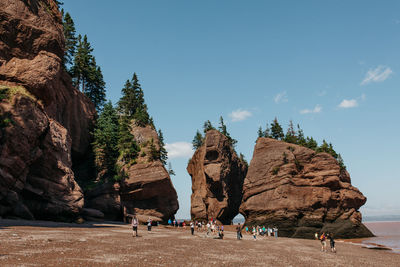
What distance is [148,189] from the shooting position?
1955 inches

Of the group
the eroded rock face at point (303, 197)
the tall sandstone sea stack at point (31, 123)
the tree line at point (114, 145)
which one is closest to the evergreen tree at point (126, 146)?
the tree line at point (114, 145)

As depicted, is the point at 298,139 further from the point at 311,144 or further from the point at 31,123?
the point at 31,123

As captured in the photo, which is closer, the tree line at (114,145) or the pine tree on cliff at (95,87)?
the tree line at (114,145)

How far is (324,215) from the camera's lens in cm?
4900

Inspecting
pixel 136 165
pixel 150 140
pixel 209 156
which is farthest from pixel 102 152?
pixel 209 156

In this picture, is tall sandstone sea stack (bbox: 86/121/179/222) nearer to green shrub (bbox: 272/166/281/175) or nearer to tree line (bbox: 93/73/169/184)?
tree line (bbox: 93/73/169/184)

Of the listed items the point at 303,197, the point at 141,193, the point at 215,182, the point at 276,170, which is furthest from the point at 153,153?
the point at 303,197

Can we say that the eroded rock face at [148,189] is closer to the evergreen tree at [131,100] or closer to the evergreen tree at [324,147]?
the evergreen tree at [131,100]

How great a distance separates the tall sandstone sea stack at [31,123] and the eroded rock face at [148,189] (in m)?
14.8

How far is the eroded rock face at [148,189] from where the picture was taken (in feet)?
161

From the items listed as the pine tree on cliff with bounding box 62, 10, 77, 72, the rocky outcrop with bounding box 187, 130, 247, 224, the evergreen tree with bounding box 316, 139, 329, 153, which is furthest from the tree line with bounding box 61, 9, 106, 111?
the evergreen tree with bounding box 316, 139, 329, 153

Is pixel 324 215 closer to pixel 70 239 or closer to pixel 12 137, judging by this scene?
pixel 70 239

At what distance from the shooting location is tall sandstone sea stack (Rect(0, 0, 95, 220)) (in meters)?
26.9

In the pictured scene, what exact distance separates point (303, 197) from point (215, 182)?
73.9ft
